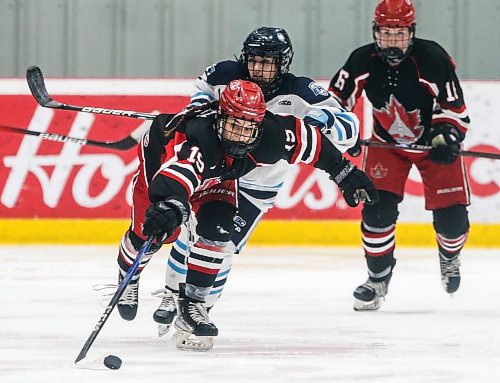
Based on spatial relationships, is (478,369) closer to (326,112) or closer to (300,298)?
(326,112)

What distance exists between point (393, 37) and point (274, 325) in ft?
3.75

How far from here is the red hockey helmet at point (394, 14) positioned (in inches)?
176

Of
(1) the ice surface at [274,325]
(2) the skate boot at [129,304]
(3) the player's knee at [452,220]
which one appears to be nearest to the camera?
(1) the ice surface at [274,325]

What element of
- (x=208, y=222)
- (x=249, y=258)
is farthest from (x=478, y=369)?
(x=249, y=258)

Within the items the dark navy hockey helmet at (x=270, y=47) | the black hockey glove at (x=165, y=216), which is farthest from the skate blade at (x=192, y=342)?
the dark navy hockey helmet at (x=270, y=47)

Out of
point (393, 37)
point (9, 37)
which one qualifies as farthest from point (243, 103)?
point (9, 37)

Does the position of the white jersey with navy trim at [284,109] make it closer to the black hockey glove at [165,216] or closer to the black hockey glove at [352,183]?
the black hockey glove at [352,183]

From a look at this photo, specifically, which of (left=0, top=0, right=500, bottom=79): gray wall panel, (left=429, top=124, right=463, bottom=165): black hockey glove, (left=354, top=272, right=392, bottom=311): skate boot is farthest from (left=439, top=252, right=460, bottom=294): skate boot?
(left=0, top=0, right=500, bottom=79): gray wall panel

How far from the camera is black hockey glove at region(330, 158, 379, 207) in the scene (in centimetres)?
371

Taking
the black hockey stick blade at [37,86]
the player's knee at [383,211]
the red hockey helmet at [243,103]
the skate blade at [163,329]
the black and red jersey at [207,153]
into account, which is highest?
the red hockey helmet at [243,103]

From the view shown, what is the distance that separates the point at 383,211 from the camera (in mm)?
4602

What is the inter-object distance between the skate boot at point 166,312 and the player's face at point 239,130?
0.72m

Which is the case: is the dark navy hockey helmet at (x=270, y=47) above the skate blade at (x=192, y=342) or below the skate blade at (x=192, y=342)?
above

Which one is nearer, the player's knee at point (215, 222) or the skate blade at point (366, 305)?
the player's knee at point (215, 222)
